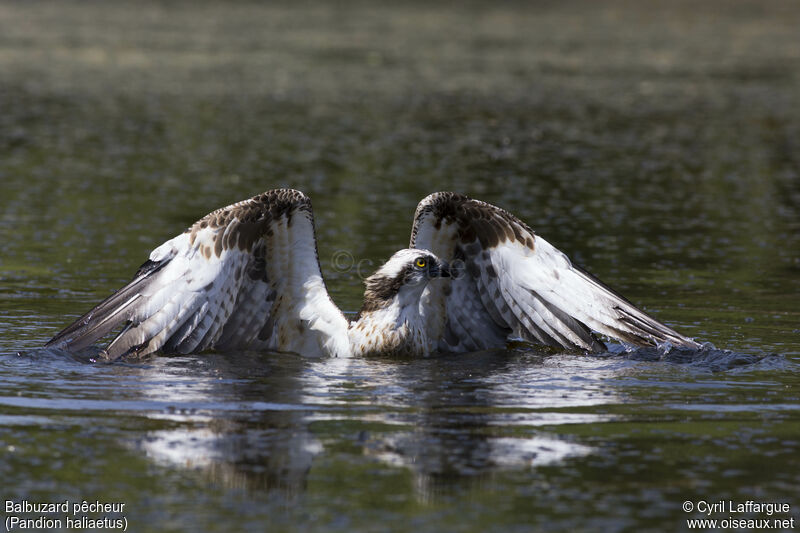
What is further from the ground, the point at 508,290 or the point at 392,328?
the point at 508,290

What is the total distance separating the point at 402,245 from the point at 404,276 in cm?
471

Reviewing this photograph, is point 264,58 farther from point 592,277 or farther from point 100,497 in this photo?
point 100,497

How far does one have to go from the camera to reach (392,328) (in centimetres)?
1191

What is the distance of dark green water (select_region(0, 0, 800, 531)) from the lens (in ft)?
26.1

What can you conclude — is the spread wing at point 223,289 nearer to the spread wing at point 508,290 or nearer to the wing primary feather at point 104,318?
the wing primary feather at point 104,318

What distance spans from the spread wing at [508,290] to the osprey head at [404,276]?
394 mm

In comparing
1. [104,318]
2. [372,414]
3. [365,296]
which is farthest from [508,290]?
[104,318]

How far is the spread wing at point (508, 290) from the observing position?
38.7ft

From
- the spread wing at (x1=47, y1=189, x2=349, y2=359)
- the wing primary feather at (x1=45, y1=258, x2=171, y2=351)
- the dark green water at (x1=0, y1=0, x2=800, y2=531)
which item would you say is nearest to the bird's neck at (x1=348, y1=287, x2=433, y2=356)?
the spread wing at (x1=47, y1=189, x2=349, y2=359)

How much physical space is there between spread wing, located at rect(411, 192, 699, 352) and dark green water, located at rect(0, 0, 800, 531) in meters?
0.39

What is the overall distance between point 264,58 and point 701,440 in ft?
108

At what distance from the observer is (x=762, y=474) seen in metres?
8.22

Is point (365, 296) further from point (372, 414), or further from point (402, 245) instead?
point (402, 245)

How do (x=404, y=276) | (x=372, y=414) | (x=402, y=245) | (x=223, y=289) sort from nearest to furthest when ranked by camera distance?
1. (x=372, y=414)
2. (x=223, y=289)
3. (x=404, y=276)
4. (x=402, y=245)
